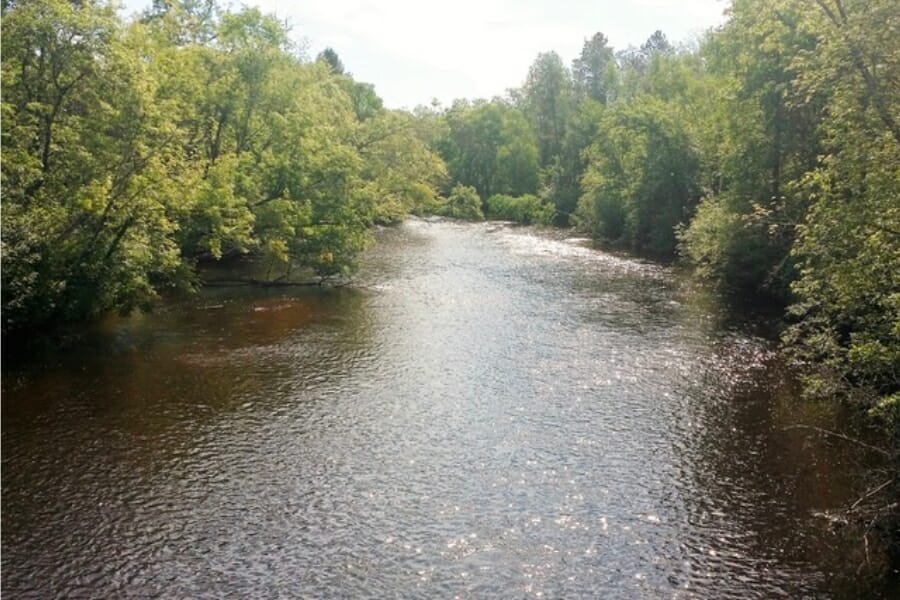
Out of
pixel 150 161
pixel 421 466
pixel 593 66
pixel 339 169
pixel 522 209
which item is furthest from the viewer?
pixel 593 66

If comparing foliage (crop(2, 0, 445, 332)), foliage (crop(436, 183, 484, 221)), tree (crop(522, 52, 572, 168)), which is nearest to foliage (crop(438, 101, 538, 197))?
tree (crop(522, 52, 572, 168))

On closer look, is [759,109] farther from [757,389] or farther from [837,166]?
[837,166]

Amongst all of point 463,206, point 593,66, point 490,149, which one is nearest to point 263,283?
point 463,206

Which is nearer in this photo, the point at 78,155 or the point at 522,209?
the point at 78,155

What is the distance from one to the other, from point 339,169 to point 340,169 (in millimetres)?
53

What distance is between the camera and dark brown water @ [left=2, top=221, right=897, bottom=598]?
39.5 ft

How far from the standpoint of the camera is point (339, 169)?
38.1m

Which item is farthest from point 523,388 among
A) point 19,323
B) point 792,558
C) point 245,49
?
point 245,49

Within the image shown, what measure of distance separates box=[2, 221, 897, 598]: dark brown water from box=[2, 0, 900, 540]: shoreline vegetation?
6.86 ft

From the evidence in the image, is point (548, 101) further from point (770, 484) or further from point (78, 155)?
point (770, 484)

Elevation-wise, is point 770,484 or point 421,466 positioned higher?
point 770,484

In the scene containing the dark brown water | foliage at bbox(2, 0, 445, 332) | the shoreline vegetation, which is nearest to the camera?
the dark brown water

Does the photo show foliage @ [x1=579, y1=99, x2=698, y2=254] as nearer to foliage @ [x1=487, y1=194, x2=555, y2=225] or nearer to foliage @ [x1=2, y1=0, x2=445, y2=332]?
foliage @ [x1=487, y1=194, x2=555, y2=225]

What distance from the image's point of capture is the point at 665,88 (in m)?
68.2
